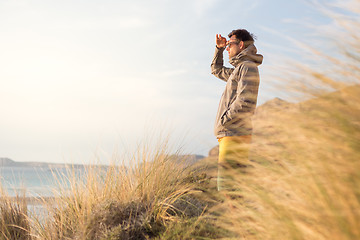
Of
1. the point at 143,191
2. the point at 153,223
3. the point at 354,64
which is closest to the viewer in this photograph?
the point at 354,64

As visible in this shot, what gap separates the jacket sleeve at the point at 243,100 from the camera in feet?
11.0

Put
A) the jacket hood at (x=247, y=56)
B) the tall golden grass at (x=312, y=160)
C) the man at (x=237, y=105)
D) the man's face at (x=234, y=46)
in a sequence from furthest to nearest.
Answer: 1. the man's face at (x=234, y=46)
2. the jacket hood at (x=247, y=56)
3. the man at (x=237, y=105)
4. the tall golden grass at (x=312, y=160)

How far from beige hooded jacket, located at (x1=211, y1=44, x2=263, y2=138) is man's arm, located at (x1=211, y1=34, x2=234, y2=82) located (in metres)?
0.56

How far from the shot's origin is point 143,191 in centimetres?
398

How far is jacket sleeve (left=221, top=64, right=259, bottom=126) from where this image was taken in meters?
3.37

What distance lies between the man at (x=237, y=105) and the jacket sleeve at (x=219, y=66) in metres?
0.36

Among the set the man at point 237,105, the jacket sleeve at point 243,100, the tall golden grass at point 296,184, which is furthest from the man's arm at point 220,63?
the tall golden grass at point 296,184

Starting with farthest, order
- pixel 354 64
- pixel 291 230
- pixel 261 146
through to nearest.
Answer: pixel 261 146, pixel 354 64, pixel 291 230

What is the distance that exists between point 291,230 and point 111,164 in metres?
3.06

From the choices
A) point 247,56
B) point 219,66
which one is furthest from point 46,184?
point 247,56

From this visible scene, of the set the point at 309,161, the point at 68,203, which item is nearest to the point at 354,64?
the point at 309,161

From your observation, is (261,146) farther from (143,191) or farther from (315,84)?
(143,191)

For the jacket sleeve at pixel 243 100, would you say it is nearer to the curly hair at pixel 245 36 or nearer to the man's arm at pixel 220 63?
the curly hair at pixel 245 36

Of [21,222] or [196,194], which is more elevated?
[196,194]
